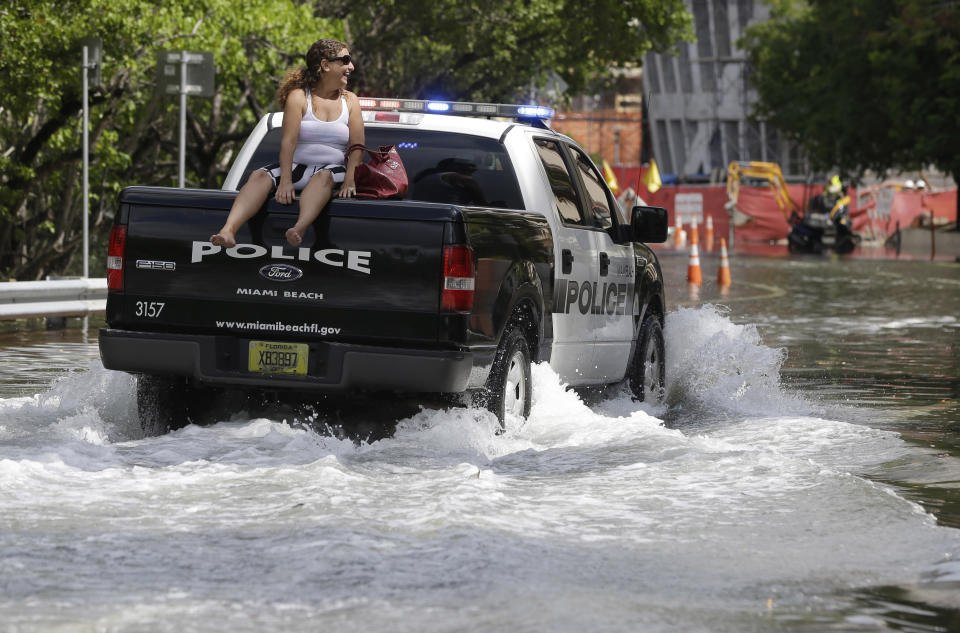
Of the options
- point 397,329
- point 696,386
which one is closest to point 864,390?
point 696,386

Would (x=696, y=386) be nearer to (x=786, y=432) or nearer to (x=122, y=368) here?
(x=786, y=432)

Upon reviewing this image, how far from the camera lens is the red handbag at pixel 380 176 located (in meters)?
8.82

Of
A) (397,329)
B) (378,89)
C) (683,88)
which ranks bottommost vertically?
(397,329)

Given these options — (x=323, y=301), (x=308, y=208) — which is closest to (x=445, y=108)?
(x=308, y=208)

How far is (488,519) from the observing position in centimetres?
664

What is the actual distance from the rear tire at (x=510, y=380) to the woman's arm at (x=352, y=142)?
104cm

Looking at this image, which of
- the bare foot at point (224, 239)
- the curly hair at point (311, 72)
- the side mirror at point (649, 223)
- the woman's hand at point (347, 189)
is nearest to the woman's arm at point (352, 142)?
the woman's hand at point (347, 189)

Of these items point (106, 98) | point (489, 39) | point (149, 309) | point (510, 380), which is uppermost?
point (489, 39)

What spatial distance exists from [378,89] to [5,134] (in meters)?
14.2

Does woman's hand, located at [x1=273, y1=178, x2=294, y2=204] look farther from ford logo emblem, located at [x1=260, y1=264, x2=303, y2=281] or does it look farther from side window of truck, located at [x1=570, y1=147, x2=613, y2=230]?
side window of truck, located at [x1=570, y1=147, x2=613, y2=230]

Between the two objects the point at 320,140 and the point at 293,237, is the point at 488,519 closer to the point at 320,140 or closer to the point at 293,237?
the point at 293,237

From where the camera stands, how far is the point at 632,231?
10781 millimetres

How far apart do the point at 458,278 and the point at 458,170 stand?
1644mm

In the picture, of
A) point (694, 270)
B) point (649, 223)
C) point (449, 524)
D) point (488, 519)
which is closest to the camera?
point (449, 524)
